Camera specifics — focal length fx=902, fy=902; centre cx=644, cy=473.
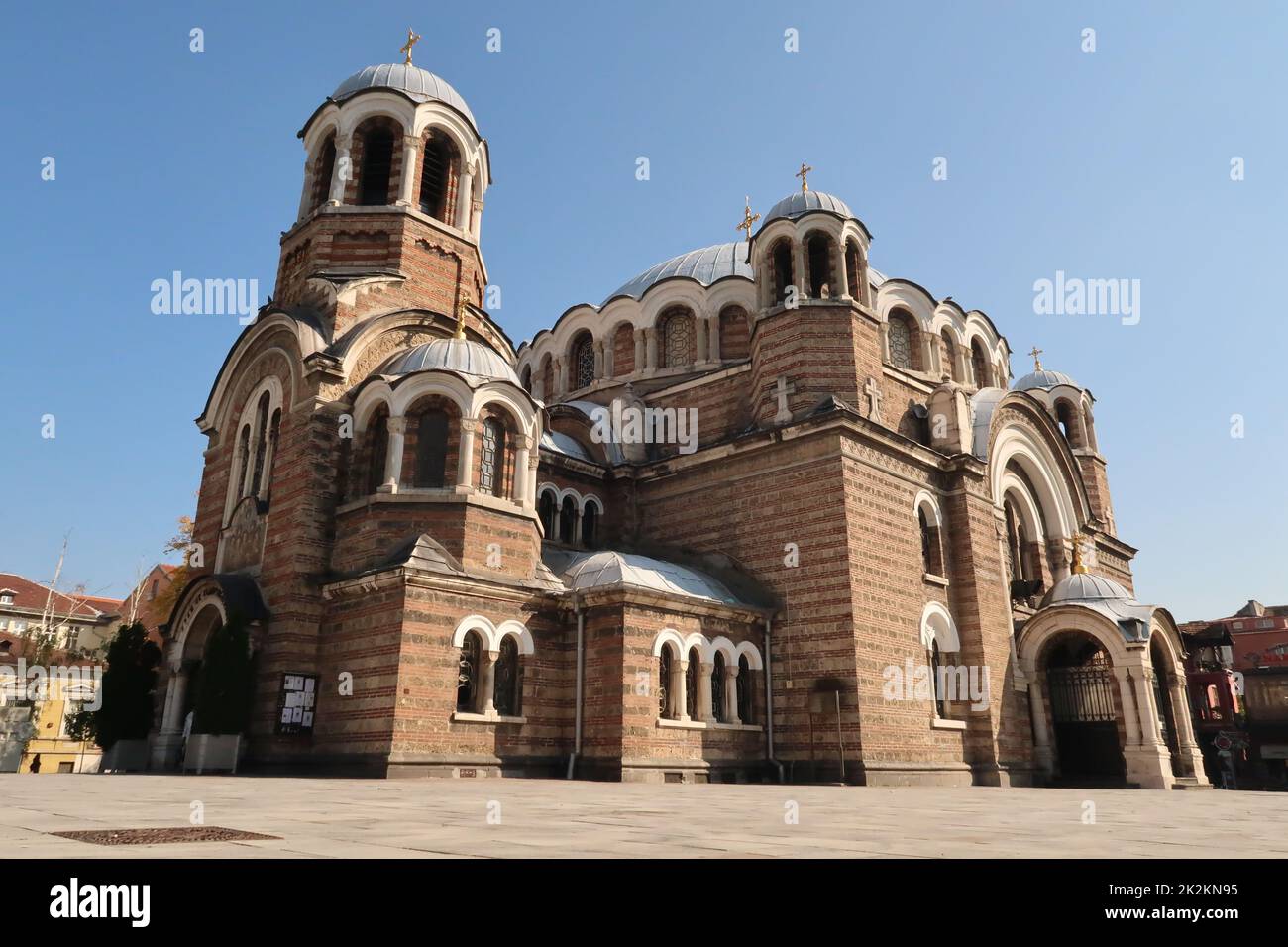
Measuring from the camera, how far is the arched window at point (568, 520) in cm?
1998

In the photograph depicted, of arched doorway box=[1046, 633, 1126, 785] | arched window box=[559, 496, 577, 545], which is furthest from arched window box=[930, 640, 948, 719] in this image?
arched window box=[559, 496, 577, 545]

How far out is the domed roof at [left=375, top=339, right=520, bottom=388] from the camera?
1648 centimetres

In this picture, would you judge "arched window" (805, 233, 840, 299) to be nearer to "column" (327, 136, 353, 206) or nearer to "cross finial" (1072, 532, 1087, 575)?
"cross finial" (1072, 532, 1087, 575)

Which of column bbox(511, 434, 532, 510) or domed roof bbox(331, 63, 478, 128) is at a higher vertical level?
domed roof bbox(331, 63, 478, 128)

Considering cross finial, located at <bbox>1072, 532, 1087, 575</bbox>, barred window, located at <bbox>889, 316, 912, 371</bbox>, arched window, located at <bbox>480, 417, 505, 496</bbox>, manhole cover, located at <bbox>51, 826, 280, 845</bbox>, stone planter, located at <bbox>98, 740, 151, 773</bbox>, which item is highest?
barred window, located at <bbox>889, 316, 912, 371</bbox>

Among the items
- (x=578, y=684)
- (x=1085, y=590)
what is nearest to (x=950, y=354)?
(x=1085, y=590)

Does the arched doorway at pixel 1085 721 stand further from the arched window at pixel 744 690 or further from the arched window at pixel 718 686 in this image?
the arched window at pixel 718 686

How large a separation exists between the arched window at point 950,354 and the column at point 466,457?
1385 cm

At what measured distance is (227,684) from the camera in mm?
14922

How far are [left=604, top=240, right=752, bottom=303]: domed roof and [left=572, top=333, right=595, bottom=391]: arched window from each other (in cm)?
152

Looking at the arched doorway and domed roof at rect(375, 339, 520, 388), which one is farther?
the arched doorway

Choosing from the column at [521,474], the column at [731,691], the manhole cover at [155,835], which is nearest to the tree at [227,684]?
the column at [521,474]
